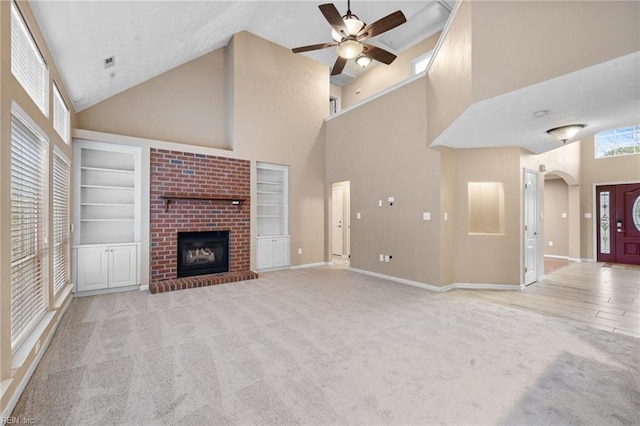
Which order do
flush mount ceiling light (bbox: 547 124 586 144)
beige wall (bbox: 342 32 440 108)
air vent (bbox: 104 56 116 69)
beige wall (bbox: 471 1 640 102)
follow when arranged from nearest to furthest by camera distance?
beige wall (bbox: 471 1 640 102) < air vent (bbox: 104 56 116 69) < flush mount ceiling light (bbox: 547 124 586 144) < beige wall (bbox: 342 32 440 108)

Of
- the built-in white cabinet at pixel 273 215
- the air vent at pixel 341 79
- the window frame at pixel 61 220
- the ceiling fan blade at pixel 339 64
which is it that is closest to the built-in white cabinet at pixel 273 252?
the built-in white cabinet at pixel 273 215

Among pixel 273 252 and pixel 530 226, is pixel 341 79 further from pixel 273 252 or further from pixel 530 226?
pixel 530 226

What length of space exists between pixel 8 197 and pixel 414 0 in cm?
651

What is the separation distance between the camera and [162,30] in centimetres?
377

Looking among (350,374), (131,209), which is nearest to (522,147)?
(350,374)

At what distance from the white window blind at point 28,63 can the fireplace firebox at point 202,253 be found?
9.50 ft

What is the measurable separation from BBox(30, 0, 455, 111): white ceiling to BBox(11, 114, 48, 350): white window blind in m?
1.04

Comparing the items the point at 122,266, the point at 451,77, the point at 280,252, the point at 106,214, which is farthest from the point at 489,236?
the point at 106,214

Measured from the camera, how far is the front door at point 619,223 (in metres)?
7.12

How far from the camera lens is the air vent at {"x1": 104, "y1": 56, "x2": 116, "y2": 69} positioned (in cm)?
356

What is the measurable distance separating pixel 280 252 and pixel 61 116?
4.28 meters

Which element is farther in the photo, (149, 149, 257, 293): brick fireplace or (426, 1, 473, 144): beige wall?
(149, 149, 257, 293): brick fireplace

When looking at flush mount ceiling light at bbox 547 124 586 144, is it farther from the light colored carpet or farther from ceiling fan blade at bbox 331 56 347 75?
ceiling fan blade at bbox 331 56 347 75

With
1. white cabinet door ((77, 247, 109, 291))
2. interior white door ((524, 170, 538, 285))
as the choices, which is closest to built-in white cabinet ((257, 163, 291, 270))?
white cabinet door ((77, 247, 109, 291))
